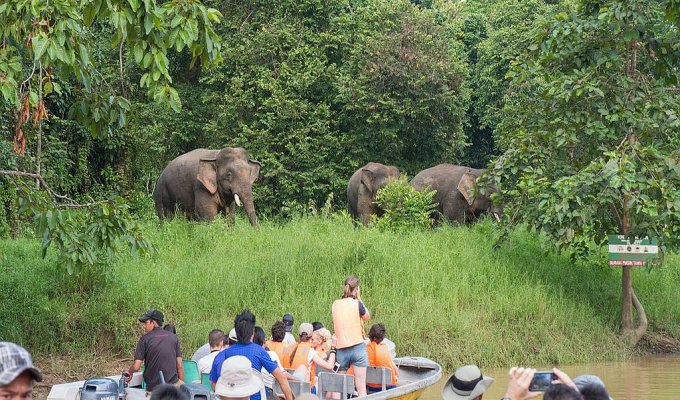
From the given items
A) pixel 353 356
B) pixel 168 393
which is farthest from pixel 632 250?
pixel 168 393

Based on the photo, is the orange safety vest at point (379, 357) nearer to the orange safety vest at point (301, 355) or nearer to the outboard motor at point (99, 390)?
the orange safety vest at point (301, 355)

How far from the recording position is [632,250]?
16.8 meters

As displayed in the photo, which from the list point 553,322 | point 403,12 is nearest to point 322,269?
point 553,322

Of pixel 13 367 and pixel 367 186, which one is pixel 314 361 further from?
pixel 367 186

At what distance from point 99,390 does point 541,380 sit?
5.01 metres

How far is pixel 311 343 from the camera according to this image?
1134cm

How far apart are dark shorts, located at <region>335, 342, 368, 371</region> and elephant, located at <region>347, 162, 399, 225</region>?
1378 centimetres

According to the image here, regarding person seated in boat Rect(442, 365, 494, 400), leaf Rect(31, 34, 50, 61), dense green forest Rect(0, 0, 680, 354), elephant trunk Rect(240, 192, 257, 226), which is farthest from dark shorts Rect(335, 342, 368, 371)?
elephant trunk Rect(240, 192, 257, 226)

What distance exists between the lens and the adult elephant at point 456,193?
80.0ft

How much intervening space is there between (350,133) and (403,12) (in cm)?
346

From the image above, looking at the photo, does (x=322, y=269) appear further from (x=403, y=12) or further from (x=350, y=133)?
(x=403, y=12)

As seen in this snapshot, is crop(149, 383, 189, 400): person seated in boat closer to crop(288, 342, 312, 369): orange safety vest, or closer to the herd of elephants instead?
crop(288, 342, 312, 369): orange safety vest

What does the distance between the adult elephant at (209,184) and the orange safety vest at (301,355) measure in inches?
405

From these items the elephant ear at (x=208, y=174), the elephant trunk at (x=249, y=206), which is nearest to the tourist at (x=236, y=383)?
the elephant trunk at (x=249, y=206)
